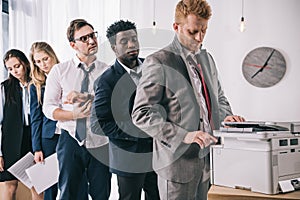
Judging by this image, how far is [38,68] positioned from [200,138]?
45.7 inches

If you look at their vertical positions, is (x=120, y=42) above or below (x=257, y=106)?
above

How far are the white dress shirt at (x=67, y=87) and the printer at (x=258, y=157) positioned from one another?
714 mm

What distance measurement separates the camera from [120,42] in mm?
2477

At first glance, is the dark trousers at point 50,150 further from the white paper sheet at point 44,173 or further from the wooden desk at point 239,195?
the wooden desk at point 239,195

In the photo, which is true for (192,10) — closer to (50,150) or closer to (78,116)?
(78,116)

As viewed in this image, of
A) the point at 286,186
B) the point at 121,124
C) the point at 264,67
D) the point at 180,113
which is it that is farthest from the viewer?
the point at 264,67

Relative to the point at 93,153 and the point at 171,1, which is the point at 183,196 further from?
the point at 171,1

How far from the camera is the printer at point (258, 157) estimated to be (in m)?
2.02

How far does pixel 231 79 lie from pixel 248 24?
33cm

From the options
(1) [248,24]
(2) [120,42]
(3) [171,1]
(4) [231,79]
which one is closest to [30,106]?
(2) [120,42]

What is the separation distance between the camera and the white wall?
247cm

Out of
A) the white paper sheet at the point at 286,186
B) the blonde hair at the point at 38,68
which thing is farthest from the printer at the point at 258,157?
the blonde hair at the point at 38,68

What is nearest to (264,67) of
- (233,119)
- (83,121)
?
(233,119)

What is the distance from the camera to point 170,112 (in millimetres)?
2260
